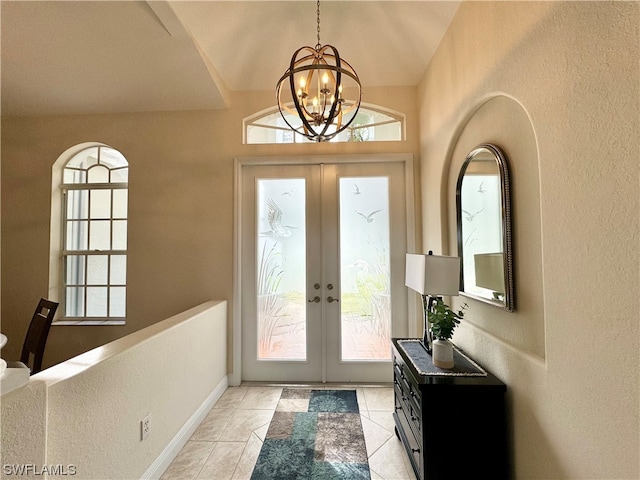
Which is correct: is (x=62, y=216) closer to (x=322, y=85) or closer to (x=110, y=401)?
(x=110, y=401)

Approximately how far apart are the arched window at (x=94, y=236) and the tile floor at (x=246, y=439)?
67.0 inches

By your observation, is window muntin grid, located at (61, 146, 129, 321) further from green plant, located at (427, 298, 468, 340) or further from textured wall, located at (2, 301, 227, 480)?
green plant, located at (427, 298, 468, 340)

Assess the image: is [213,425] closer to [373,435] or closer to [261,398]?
[261,398]

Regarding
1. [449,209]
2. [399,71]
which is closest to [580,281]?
[449,209]

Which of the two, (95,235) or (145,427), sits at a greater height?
(95,235)

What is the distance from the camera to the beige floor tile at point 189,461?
1.87m

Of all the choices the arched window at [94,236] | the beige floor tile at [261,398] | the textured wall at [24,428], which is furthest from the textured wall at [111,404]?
the arched window at [94,236]

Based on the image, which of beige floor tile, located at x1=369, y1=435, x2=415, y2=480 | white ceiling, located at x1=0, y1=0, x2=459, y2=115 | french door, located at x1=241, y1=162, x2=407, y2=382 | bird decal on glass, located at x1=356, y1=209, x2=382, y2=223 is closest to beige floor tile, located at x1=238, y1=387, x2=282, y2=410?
french door, located at x1=241, y1=162, x2=407, y2=382

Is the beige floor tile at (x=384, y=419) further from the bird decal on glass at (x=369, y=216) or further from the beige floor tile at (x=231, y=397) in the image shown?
the bird decal on glass at (x=369, y=216)

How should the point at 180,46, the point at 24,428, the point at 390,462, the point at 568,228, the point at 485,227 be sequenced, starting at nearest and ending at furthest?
the point at 24,428 → the point at 568,228 → the point at 485,227 → the point at 390,462 → the point at 180,46

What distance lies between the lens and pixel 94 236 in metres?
3.37

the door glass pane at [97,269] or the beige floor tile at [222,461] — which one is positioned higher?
the door glass pane at [97,269]

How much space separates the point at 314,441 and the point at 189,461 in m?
0.87

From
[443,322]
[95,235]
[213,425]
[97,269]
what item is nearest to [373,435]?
[443,322]
